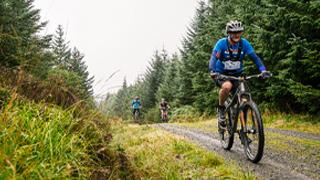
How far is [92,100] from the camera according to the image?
4.83 metres

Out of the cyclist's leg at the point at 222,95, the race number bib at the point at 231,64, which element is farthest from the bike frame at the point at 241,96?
the race number bib at the point at 231,64

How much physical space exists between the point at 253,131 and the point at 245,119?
1.21ft

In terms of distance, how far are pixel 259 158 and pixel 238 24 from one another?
2463 millimetres

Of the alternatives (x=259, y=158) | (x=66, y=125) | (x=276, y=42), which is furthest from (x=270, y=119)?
(x=66, y=125)

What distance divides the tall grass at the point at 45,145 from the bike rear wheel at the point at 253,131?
238cm

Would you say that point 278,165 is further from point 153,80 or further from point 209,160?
point 153,80

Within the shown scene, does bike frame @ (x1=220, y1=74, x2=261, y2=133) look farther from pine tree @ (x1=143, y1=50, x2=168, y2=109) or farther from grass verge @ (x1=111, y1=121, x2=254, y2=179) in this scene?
pine tree @ (x1=143, y1=50, x2=168, y2=109)

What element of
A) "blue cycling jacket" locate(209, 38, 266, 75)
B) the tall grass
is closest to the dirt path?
"blue cycling jacket" locate(209, 38, 266, 75)

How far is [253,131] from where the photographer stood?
18.4 feet

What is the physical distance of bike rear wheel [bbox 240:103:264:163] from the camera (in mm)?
5305

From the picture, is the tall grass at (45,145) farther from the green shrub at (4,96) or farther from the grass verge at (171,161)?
the grass verge at (171,161)

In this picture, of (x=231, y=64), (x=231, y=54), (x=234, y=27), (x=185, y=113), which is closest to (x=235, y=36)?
(x=234, y=27)

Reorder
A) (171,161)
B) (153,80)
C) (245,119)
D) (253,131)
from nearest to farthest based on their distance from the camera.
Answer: (171,161) → (253,131) → (245,119) → (153,80)

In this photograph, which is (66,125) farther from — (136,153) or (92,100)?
(136,153)
